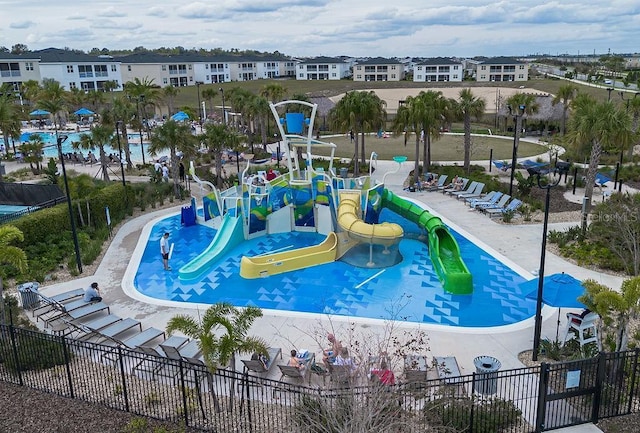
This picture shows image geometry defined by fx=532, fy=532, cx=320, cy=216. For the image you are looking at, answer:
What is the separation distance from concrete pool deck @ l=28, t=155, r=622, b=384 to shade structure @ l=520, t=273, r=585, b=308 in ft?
4.84

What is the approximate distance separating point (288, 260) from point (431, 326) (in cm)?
701

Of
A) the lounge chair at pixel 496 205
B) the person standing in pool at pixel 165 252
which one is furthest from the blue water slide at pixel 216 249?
the lounge chair at pixel 496 205

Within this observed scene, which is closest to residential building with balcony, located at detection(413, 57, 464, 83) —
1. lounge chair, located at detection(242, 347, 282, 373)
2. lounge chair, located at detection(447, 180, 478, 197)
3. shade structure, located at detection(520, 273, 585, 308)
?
lounge chair, located at detection(447, 180, 478, 197)

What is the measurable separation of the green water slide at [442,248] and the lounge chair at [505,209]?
486cm

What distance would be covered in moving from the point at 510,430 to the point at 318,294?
914 cm

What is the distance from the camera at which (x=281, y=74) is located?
142 metres

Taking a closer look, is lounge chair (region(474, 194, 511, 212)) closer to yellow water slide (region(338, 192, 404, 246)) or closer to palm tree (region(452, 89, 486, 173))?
palm tree (region(452, 89, 486, 173))

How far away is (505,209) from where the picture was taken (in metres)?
27.2

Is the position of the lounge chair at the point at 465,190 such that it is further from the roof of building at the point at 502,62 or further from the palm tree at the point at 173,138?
the roof of building at the point at 502,62

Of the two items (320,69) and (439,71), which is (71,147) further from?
(439,71)

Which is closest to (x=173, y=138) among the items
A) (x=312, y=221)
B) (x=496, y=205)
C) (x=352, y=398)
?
(x=312, y=221)

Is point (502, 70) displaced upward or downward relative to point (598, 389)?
upward

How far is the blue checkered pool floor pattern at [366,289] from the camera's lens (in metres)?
17.3

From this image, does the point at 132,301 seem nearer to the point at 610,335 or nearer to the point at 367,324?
the point at 367,324
